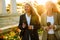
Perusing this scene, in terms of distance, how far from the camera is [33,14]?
6.96 feet

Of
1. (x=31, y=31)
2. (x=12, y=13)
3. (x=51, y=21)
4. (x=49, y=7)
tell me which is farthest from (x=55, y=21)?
(x=12, y=13)

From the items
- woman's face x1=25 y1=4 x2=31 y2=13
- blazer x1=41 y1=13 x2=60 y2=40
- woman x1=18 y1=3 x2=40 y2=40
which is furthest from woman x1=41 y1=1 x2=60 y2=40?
woman's face x1=25 y1=4 x2=31 y2=13

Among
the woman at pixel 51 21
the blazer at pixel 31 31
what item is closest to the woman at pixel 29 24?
the blazer at pixel 31 31

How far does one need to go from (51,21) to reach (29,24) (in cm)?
33

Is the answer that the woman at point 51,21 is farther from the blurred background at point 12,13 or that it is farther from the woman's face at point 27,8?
the woman's face at point 27,8

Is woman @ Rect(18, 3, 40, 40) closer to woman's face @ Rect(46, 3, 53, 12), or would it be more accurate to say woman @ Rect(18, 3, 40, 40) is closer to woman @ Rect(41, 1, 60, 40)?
woman @ Rect(41, 1, 60, 40)

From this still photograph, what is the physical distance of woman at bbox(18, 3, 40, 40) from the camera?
7.02ft

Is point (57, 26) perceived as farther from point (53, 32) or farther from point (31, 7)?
point (31, 7)

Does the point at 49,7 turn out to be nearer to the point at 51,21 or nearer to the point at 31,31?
the point at 51,21

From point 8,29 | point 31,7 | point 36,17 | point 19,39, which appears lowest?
point 19,39

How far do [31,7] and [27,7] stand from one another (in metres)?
0.06

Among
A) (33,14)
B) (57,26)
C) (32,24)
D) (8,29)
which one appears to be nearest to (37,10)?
(33,14)

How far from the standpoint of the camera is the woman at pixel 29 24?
A: 2141mm

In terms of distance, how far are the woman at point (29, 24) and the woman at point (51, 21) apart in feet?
0.36
